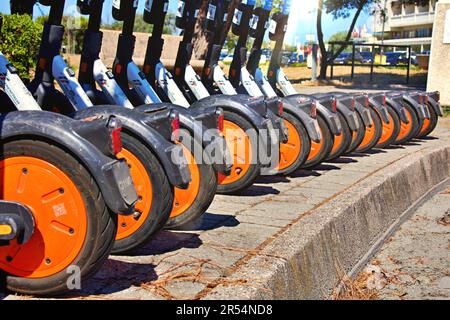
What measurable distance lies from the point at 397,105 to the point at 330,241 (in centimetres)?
591

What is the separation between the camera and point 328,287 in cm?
518

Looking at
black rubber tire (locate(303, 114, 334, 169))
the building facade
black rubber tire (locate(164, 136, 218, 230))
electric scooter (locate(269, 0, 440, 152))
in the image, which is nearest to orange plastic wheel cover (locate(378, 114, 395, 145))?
electric scooter (locate(269, 0, 440, 152))

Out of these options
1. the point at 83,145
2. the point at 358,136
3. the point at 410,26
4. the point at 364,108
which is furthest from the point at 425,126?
the point at 410,26

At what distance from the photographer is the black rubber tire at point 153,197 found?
4605mm

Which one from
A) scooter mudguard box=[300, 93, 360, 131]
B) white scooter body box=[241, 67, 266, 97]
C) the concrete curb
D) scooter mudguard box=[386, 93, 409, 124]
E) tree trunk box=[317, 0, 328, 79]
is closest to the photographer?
the concrete curb

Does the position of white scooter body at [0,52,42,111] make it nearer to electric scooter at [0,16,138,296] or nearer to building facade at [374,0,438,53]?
electric scooter at [0,16,138,296]

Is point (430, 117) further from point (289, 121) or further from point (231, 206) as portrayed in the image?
point (231, 206)

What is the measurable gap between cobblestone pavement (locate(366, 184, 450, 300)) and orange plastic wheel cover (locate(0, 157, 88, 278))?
8.32 feet

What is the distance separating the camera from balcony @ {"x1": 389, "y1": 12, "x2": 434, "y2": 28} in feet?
303

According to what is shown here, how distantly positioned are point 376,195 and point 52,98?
2656 millimetres

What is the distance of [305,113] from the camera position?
8086 millimetres

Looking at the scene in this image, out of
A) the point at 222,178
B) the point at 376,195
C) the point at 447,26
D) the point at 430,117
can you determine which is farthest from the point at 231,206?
the point at 447,26

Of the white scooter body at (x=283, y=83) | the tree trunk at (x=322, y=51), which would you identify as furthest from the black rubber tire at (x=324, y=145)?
the tree trunk at (x=322, y=51)

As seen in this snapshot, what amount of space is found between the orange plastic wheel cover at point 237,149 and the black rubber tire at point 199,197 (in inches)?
55.2
